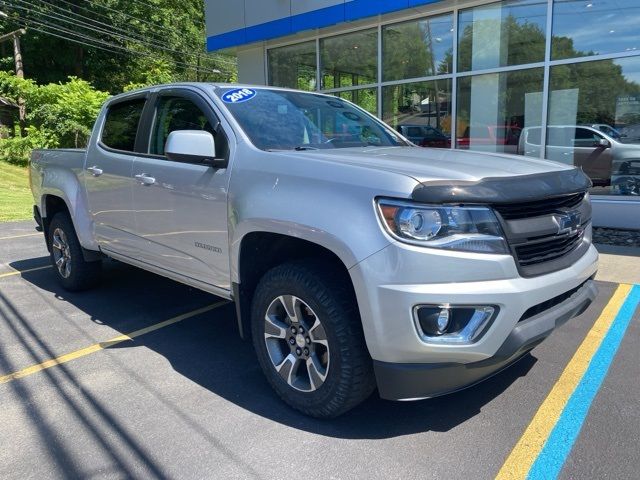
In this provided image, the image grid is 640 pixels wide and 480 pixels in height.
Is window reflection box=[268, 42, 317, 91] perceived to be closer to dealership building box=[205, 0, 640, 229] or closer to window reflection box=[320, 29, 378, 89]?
dealership building box=[205, 0, 640, 229]

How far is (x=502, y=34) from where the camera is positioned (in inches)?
398

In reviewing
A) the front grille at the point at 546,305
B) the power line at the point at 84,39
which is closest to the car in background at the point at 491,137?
the front grille at the point at 546,305

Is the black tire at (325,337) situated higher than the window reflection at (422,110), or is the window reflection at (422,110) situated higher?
the window reflection at (422,110)

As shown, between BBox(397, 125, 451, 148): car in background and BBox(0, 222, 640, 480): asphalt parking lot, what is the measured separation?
6.96 m

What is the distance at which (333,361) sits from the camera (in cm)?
282

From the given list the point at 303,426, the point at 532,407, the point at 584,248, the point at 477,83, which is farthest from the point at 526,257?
the point at 477,83

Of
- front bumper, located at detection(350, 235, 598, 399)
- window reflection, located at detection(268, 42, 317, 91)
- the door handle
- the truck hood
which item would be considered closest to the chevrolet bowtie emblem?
the truck hood

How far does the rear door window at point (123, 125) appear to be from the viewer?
4617 mm

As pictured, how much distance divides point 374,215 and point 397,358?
688 mm

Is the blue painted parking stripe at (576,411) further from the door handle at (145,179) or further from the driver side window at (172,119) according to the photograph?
the door handle at (145,179)

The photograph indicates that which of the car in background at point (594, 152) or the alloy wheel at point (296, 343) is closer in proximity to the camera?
the alloy wheel at point (296, 343)

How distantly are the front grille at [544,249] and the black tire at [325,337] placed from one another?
2.87 feet

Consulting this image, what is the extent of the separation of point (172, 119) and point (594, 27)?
25.8 feet

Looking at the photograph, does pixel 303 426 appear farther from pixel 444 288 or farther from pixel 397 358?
pixel 444 288
